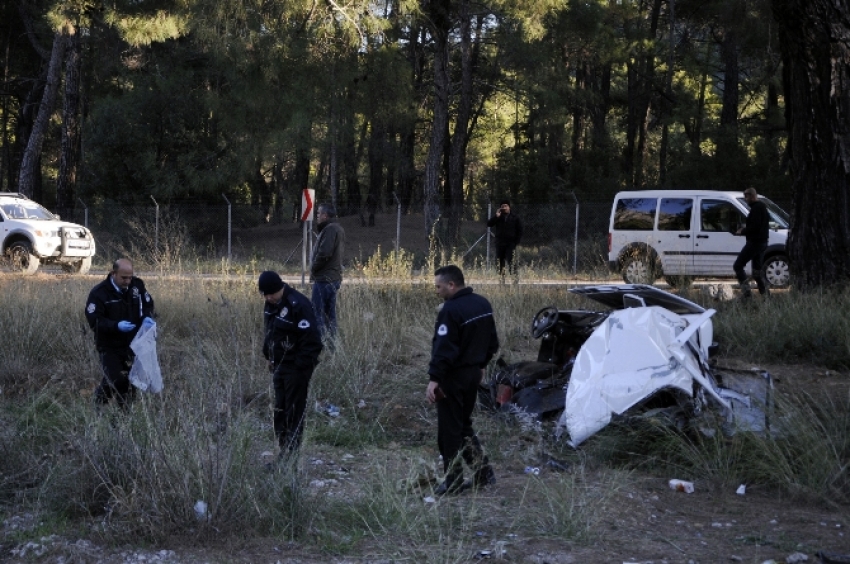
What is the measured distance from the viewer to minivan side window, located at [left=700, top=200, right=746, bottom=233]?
1852 cm

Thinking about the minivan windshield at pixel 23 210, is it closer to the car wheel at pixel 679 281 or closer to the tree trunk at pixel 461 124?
the tree trunk at pixel 461 124

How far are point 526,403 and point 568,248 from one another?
56.3ft

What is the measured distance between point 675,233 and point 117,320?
12960 millimetres

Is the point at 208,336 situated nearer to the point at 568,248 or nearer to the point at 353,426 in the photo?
the point at 353,426

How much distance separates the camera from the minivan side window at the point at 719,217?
18.5 meters

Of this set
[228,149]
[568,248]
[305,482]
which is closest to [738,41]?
[568,248]

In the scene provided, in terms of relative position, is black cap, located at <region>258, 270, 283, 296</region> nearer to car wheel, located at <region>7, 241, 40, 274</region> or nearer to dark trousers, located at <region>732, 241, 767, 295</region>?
dark trousers, located at <region>732, 241, 767, 295</region>

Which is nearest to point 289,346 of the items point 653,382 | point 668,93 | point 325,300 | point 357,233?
point 653,382

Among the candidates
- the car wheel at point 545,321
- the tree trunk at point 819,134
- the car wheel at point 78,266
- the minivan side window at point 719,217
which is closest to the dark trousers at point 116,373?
the car wheel at point 545,321

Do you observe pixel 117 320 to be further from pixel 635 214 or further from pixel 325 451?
pixel 635 214

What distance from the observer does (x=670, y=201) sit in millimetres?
19094

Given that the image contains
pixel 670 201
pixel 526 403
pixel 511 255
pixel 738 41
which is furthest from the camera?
pixel 738 41

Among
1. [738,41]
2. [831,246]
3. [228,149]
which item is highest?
[738,41]

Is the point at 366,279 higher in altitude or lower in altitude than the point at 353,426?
higher
